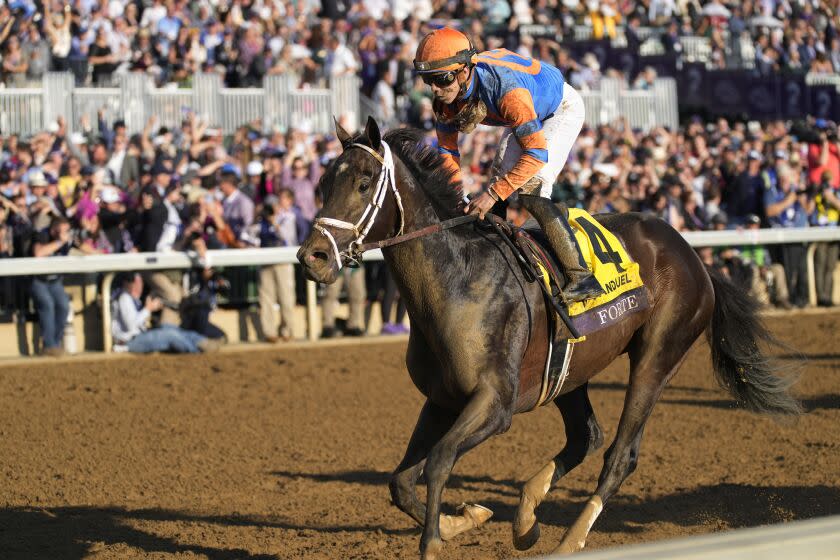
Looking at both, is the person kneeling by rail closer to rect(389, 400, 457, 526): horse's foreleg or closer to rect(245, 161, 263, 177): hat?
rect(245, 161, 263, 177): hat

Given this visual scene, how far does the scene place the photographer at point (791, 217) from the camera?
588 inches

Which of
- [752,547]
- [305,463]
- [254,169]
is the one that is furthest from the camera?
[254,169]

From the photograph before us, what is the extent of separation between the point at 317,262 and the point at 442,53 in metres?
1.15

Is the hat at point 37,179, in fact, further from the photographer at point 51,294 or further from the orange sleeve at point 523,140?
the orange sleeve at point 523,140

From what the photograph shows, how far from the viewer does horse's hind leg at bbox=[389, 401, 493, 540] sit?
5.04 m

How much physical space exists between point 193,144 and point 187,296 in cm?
313

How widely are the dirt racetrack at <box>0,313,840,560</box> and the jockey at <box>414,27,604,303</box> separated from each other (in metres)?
1.57

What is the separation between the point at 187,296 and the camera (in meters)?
11.9

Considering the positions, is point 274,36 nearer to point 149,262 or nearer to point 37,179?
point 37,179

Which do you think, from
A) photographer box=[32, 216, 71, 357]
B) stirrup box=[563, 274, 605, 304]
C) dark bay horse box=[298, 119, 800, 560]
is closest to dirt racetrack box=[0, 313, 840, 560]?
photographer box=[32, 216, 71, 357]

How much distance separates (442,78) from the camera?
5.22 meters

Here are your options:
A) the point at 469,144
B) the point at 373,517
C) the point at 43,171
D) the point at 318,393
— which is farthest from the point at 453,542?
the point at 469,144

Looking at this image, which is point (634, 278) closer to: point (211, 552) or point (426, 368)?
point (426, 368)

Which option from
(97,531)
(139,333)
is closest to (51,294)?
(139,333)
